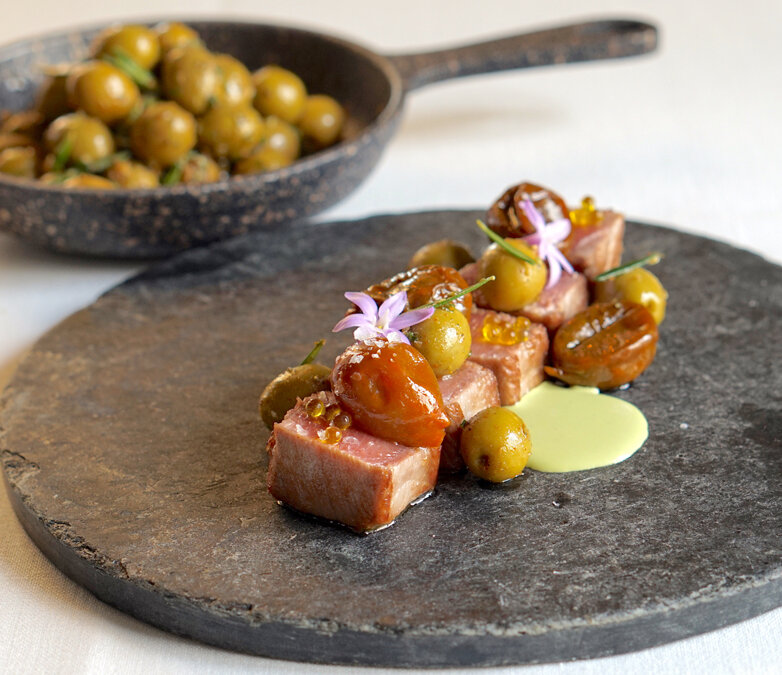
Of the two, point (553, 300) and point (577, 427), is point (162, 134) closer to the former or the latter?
point (553, 300)

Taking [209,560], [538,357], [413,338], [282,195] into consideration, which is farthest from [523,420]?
[282,195]

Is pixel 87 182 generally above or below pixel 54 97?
below

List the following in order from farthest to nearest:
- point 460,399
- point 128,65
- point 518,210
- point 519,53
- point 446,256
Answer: point 519,53 → point 128,65 → point 446,256 → point 518,210 → point 460,399

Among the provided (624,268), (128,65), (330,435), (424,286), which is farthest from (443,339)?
(128,65)

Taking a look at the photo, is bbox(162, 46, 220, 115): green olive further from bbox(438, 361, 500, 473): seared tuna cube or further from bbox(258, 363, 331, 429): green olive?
bbox(438, 361, 500, 473): seared tuna cube

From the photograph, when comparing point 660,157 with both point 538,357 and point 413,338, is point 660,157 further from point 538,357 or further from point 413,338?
point 413,338

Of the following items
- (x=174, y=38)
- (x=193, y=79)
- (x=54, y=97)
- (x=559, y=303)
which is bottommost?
(x=559, y=303)

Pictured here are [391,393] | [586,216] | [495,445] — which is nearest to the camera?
[391,393]
